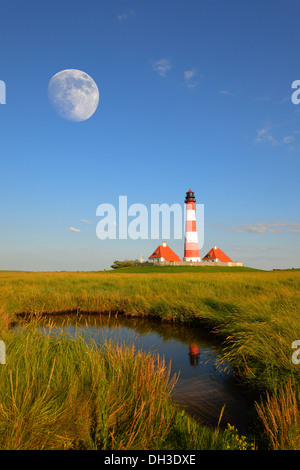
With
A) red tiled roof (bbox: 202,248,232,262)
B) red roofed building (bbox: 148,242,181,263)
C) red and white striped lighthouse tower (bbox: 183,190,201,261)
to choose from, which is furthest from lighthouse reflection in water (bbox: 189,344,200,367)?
red tiled roof (bbox: 202,248,232,262)

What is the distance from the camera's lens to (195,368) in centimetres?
758

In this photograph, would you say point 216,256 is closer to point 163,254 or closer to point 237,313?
point 163,254

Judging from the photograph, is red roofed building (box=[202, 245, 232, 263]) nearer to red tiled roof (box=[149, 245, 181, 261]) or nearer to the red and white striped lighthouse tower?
red tiled roof (box=[149, 245, 181, 261])

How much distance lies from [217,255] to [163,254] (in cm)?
1388

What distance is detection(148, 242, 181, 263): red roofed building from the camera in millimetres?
62478

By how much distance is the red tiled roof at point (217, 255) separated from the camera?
220 ft

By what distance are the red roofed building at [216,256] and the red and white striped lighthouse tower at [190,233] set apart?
29.4 ft

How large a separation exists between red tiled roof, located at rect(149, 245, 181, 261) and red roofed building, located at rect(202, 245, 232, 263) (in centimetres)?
831

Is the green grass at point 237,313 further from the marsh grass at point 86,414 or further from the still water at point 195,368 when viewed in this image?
the marsh grass at point 86,414

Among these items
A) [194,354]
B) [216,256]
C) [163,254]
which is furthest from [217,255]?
[194,354]

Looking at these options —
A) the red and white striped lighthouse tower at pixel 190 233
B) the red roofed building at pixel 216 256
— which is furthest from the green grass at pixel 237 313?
the red roofed building at pixel 216 256

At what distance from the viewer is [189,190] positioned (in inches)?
2341

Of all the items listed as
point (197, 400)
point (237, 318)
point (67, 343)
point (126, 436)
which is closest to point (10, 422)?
point (126, 436)
